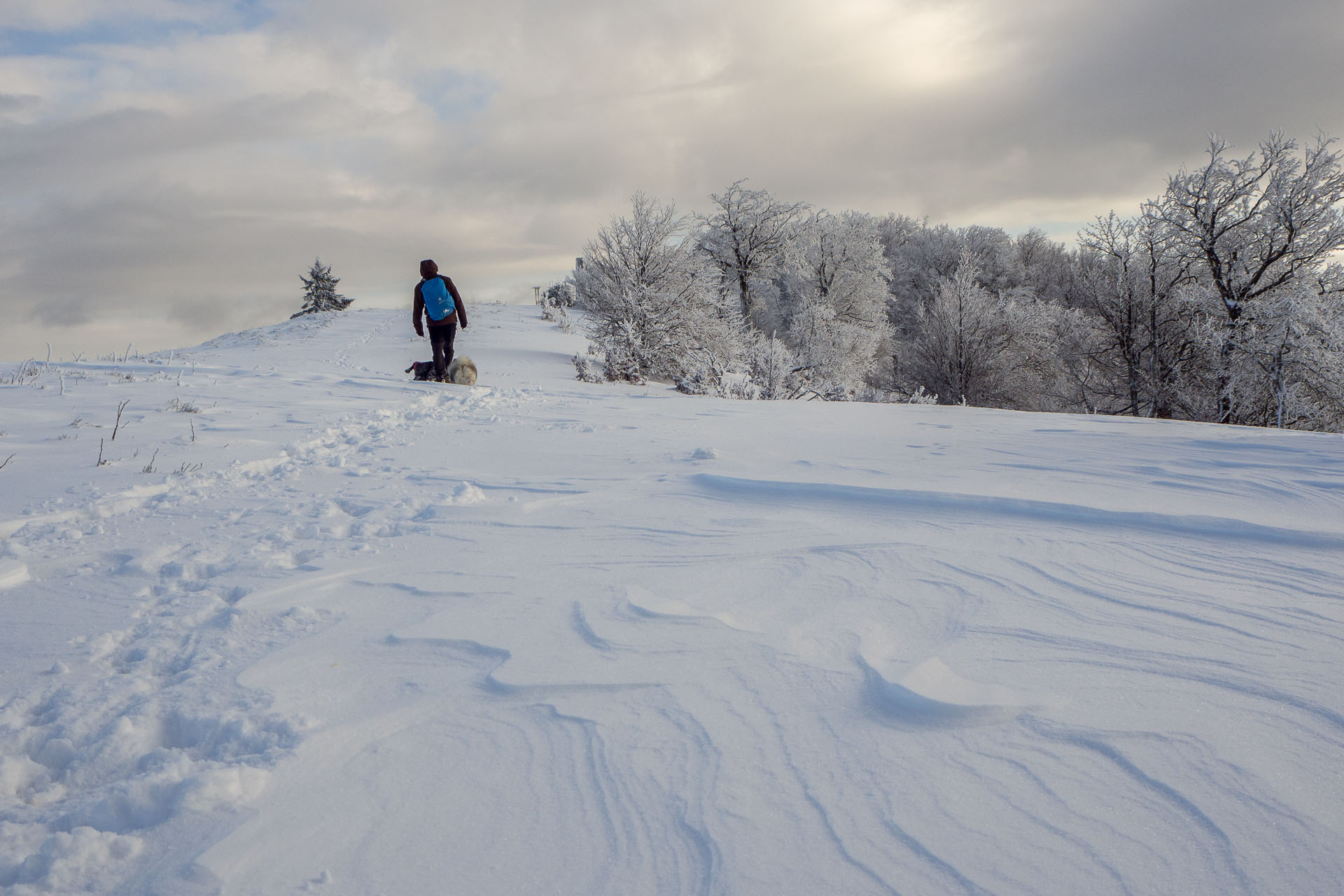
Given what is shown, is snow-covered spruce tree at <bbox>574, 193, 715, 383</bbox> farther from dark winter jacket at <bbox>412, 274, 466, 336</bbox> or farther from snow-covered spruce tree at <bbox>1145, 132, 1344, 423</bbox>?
snow-covered spruce tree at <bbox>1145, 132, 1344, 423</bbox>

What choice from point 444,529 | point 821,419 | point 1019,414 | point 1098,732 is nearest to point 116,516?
point 444,529

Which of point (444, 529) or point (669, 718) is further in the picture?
point (444, 529)

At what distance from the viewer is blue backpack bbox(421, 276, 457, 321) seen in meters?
9.95

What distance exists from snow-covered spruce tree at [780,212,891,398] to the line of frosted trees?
0.25 metres

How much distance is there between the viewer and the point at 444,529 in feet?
10.0

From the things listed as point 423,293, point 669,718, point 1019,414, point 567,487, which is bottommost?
point 669,718

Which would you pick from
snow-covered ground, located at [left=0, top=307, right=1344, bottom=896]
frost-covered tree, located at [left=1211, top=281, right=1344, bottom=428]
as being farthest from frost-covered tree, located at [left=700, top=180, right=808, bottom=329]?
snow-covered ground, located at [left=0, top=307, right=1344, bottom=896]

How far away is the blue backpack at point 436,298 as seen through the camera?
32.6ft

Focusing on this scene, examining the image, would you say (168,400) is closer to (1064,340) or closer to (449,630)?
(449,630)

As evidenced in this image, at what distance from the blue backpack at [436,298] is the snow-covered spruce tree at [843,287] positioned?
2011cm

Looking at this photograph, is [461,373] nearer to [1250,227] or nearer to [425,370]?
[425,370]

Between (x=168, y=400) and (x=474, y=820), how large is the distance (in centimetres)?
680

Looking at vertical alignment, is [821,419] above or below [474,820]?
above

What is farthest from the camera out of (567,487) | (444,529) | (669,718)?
(567,487)
